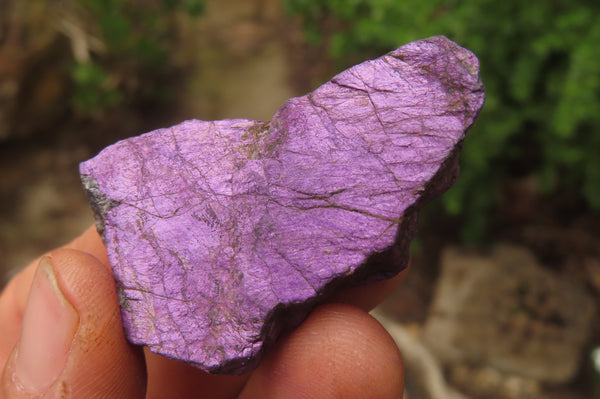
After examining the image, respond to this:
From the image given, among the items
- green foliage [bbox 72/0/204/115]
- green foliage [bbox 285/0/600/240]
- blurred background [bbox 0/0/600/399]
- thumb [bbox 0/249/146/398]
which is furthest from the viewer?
green foliage [bbox 72/0/204/115]

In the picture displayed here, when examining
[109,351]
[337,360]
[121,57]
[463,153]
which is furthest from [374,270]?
[121,57]

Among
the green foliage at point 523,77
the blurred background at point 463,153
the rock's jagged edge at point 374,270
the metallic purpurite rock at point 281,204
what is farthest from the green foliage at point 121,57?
the rock's jagged edge at point 374,270

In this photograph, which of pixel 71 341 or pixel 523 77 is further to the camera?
pixel 523 77

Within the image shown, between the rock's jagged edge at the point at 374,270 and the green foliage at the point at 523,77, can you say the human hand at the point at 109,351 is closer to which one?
the rock's jagged edge at the point at 374,270

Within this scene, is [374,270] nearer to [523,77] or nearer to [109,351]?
[109,351]

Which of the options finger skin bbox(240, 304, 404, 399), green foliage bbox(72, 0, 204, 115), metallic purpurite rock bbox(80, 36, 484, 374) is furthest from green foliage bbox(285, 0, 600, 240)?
green foliage bbox(72, 0, 204, 115)

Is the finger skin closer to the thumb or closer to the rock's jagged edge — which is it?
the rock's jagged edge
